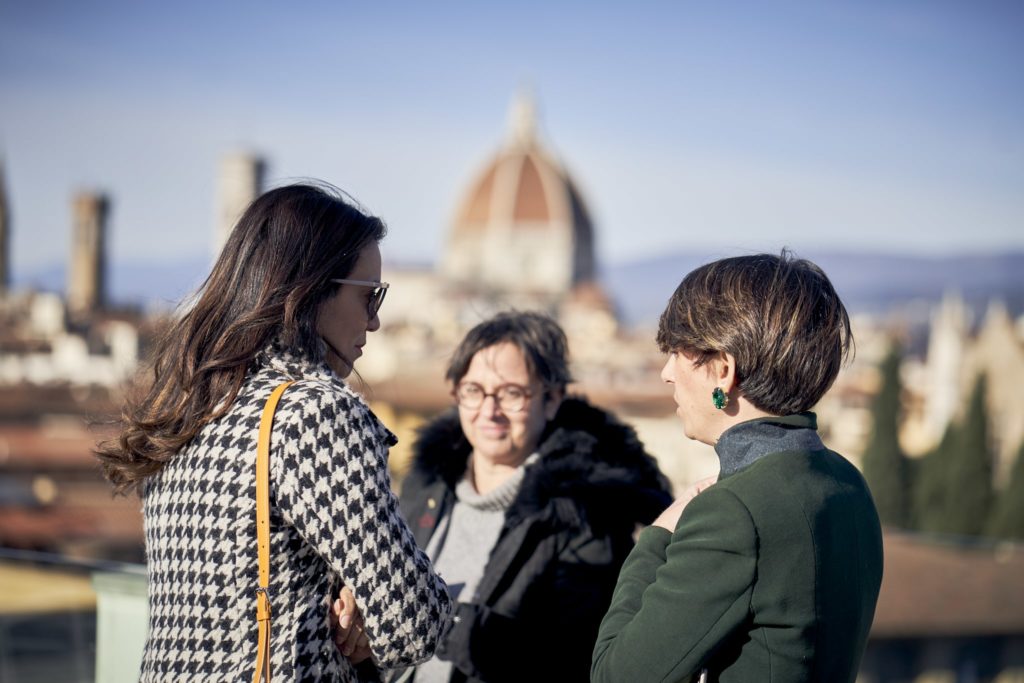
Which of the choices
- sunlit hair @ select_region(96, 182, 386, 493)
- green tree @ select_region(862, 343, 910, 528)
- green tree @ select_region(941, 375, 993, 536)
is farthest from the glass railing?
green tree @ select_region(862, 343, 910, 528)

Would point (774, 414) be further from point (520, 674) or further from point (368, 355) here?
point (368, 355)

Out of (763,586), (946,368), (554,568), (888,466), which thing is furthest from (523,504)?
(946,368)

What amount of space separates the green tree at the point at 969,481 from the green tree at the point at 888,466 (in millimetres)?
1202

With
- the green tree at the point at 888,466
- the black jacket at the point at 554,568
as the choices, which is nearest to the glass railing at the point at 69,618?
the black jacket at the point at 554,568

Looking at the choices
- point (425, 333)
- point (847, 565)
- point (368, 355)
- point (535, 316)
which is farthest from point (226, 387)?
point (425, 333)

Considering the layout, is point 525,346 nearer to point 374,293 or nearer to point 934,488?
point 374,293

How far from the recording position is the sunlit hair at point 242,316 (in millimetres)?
1559

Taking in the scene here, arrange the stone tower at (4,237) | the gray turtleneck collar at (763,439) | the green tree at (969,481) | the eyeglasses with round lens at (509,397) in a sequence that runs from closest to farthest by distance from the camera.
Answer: the gray turtleneck collar at (763,439)
the eyeglasses with round lens at (509,397)
the green tree at (969,481)
the stone tower at (4,237)

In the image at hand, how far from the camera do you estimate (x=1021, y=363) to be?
A: 26531 millimetres

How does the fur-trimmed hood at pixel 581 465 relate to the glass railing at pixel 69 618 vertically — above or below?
above

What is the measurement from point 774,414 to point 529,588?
2.92 feet

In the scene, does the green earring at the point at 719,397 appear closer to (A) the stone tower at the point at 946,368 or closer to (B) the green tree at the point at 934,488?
(B) the green tree at the point at 934,488

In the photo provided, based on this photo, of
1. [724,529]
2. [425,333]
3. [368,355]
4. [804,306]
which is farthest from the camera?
[425,333]

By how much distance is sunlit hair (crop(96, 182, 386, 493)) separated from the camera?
1559 millimetres
